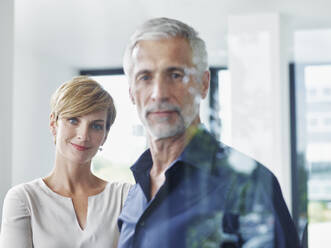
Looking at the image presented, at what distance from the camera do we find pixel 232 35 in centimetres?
120

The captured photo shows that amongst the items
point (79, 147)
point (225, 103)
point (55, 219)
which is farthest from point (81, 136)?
point (225, 103)

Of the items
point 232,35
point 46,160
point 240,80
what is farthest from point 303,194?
point 46,160

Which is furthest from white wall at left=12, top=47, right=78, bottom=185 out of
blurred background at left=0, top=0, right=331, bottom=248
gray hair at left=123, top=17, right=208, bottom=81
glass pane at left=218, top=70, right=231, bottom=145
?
glass pane at left=218, top=70, right=231, bottom=145

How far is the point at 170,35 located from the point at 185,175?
30cm

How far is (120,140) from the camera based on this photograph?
43.1 inches

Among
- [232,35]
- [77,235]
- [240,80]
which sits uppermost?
[232,35]

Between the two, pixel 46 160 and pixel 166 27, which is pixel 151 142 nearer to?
pixel 166 27

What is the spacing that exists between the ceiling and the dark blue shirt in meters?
0.27

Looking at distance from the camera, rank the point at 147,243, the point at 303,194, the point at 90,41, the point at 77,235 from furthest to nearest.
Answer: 1. the point at 90,41
2. the point at 303,194
3. the point at 77,235
4. the point at 147,243

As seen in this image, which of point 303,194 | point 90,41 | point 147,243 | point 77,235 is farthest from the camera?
point 90,41

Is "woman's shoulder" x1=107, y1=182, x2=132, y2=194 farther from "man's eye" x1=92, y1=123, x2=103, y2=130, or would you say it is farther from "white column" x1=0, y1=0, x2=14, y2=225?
"white column" x1=0, y1=0, x2=14, y2=225

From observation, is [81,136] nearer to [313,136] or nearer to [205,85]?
[205,85]

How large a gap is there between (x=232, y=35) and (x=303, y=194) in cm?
49

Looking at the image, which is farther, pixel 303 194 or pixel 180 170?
pixel 303 194
